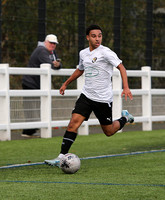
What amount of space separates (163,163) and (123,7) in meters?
9.56

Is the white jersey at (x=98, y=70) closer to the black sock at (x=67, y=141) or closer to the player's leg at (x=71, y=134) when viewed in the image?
the player's leg at (x=71, y=134)

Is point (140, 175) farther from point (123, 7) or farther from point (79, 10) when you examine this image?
point (123, 7)

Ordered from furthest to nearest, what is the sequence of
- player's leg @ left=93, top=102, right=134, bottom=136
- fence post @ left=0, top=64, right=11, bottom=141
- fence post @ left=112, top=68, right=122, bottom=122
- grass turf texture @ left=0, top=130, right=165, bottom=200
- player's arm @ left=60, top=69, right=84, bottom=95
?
fence post @ left=112, top=68, right=122, bottom=122
fence post @ left=0, top=64, right=11, bottom=141
player's arm @ left=60, top=69, right=84, bottom=95
player's leg @ left=93, top=102, right=134, bottom=136
grass turf texture @ left=0, top=130, right=165, bottom=200

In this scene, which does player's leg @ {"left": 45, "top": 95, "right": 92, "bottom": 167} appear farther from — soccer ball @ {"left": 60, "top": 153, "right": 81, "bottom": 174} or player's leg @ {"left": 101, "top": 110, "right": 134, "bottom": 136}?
player's leg @ {"left": 101, "top": 110, "right": 134, "bottom": 136}

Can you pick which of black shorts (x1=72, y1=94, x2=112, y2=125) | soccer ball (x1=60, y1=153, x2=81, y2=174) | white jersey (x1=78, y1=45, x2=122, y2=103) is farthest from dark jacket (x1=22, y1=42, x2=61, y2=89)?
soccer ball (x1=60, y1=153, x2=81, y2=174)

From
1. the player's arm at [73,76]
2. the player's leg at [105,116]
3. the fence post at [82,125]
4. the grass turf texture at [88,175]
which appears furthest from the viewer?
the fence post at [82,125]

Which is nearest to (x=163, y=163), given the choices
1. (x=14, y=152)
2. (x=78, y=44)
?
(x=14, y=152)

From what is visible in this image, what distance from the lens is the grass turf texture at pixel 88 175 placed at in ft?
21.7

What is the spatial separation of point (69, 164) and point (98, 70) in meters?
1.46

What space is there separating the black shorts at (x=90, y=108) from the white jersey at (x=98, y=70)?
0.22 ft

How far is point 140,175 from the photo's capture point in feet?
26.1

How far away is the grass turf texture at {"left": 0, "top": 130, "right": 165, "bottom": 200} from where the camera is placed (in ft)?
21.7

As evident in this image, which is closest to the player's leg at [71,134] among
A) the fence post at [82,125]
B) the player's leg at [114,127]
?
the player's leg at [114,127]

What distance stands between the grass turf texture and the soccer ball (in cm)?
8
